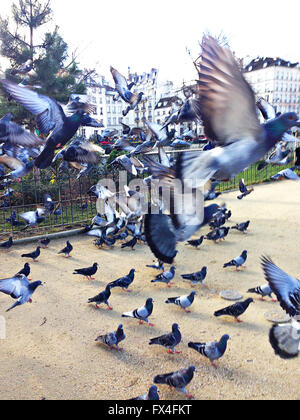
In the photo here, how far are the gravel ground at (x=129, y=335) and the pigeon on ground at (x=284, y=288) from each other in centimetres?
170

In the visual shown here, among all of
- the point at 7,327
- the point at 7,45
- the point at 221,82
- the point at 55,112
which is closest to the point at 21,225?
the point at 7,327

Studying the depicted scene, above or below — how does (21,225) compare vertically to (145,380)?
above

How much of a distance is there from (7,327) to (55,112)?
13.6 ft

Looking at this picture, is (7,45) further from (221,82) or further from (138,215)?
(221,82)

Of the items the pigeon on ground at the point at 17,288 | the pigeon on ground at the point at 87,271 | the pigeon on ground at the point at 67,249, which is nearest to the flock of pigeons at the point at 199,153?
the pigeon on ground at the point at 17,288

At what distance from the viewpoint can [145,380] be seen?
394 cm

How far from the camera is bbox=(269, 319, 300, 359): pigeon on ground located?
8.16 feet

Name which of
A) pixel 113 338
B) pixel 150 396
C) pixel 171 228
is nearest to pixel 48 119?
pixel 171 228

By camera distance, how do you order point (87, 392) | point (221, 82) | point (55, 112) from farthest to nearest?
point (87, 392)
point (55, 112)
point (221, 82)

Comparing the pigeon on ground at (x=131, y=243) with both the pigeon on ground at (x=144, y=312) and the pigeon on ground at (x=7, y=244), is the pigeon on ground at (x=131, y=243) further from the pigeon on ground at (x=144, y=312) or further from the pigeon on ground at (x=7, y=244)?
the pigeon on ground at (x=144, y=312)

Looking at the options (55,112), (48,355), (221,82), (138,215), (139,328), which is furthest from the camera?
(138,215)

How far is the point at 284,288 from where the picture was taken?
2680mm

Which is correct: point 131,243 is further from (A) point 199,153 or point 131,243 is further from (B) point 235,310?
(A) point 199,153

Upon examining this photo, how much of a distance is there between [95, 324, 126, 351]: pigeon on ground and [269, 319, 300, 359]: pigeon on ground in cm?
257
